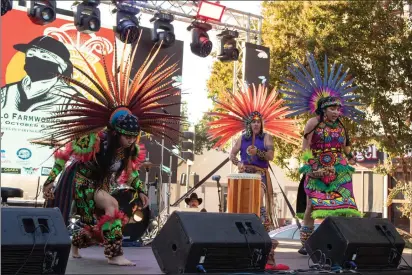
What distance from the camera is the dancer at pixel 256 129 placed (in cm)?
670

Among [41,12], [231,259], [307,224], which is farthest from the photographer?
[41,12]

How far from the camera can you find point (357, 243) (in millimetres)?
5016

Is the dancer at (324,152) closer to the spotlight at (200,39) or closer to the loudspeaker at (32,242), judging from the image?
the loudspeaker at (32,242)

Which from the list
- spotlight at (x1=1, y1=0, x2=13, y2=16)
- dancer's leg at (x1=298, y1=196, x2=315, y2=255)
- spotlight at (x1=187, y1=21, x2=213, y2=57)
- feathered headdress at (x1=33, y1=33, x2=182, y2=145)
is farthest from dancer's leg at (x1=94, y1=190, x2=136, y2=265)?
spotlight at (x1=187, y1=21, x2=213, y2=57)

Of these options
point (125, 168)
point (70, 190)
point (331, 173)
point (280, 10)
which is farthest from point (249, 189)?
point (280, 10)

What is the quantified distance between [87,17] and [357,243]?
758 centimetres

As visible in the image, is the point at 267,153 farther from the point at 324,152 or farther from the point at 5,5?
the point at 5,5

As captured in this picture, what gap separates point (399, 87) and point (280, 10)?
337 centimetres

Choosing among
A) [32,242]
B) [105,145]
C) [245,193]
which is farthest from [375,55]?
[32,242]

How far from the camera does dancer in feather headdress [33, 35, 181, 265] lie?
16.9 feet

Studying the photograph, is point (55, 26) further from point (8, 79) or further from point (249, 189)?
point (249, 189)

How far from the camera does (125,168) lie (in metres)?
5.41

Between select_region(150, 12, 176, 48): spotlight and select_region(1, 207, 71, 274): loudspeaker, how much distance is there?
27.5 ft

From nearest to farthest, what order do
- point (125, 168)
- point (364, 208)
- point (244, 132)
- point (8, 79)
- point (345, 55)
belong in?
point (125, 168), point (244, 132), point (8, 79), point (345, 55), point (364, 208)
